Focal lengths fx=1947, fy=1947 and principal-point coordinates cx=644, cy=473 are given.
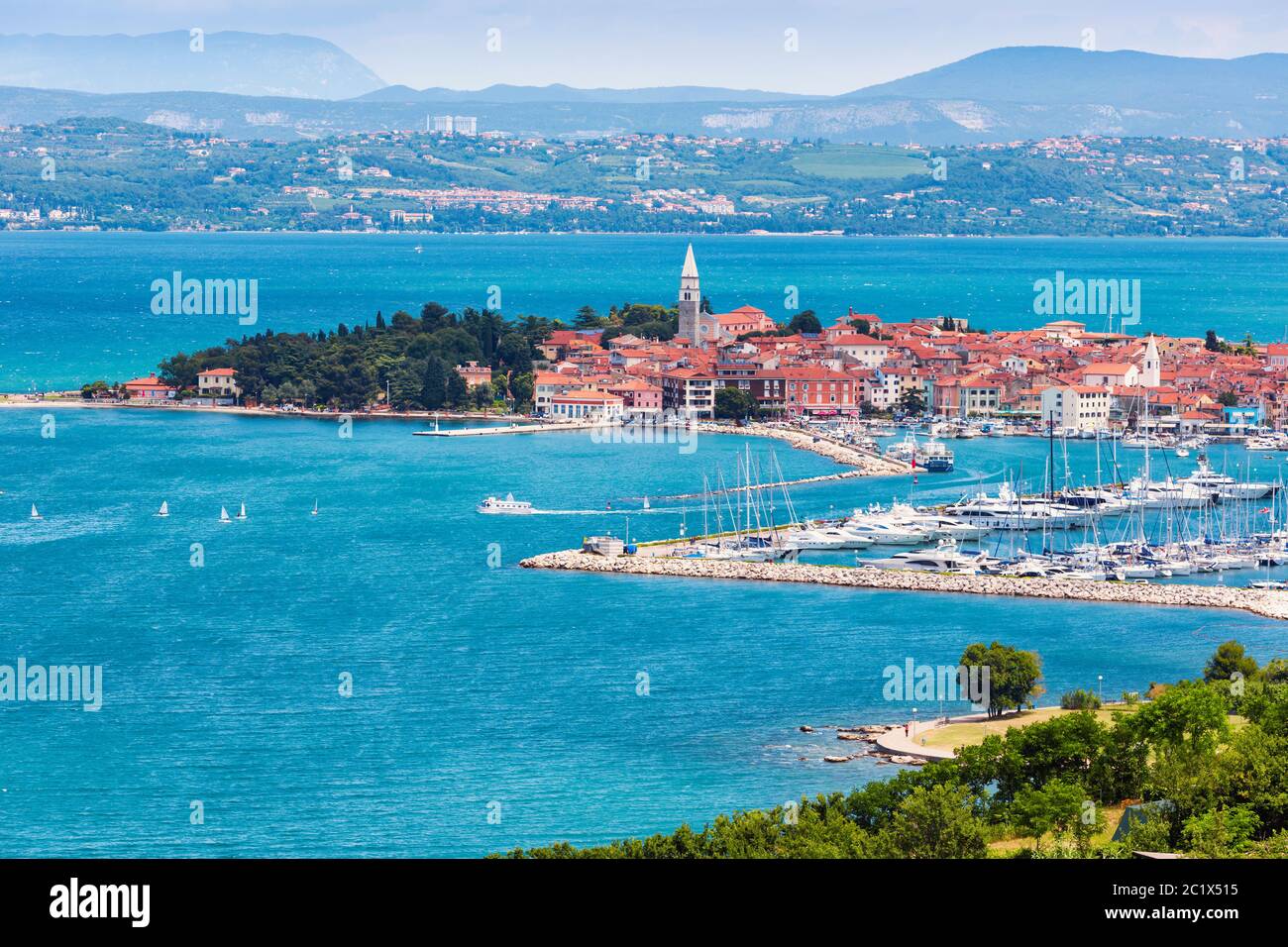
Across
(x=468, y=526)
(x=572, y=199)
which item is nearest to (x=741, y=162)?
(x=572, y=199)

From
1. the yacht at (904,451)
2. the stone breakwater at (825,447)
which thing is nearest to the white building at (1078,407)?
the yacht at (904,451)

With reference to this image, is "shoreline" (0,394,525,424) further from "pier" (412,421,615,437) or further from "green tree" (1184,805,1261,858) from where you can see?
"green tree" (1184,805,1261,858)

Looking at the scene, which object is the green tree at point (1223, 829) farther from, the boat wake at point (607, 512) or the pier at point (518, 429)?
the pier at point (518, 429)

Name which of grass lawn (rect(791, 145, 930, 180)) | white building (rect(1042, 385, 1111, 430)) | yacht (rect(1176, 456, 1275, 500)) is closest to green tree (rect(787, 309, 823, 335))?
white building (rect(1042, 385, 1111, 430))

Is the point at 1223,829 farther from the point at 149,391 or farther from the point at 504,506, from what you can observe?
the point at 149,391
